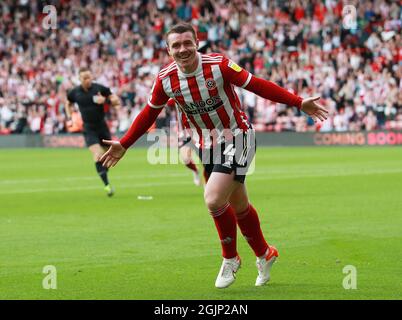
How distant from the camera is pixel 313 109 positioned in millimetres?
8336

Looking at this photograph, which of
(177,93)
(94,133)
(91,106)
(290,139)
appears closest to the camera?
(177,93)

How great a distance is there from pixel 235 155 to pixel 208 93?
0.61 meters

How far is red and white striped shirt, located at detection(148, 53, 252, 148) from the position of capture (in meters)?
8.57

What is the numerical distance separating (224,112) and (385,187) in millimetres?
10541

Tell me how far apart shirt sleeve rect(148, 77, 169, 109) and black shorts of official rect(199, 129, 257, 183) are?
59 cm

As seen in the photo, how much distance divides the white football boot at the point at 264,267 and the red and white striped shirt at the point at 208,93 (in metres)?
1.13

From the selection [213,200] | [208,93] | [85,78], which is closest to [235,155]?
[213,200]

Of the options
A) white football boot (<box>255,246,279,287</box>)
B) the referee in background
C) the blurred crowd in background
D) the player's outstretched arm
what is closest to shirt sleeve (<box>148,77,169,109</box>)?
the player's outstretched arm

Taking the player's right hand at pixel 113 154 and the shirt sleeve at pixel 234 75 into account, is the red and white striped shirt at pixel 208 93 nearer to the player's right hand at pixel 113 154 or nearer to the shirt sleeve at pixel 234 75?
the shirt sleeve at pixel 234 75

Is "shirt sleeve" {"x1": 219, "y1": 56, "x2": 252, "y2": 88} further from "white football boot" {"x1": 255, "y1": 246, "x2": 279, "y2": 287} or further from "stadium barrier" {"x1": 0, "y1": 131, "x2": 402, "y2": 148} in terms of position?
"stadium barrier" {"x1": 0, "y1": 131, "x2": 402, "y2": 148}

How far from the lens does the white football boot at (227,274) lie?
27.7 feet

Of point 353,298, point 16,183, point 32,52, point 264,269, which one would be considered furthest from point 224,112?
→ point 32,52

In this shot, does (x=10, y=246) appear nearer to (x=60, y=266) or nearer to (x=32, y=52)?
(x=60, y=266)

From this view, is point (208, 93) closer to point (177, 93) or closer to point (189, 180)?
point (177, 93)
